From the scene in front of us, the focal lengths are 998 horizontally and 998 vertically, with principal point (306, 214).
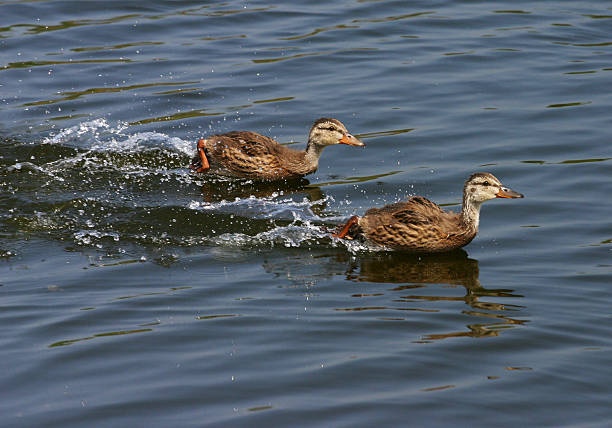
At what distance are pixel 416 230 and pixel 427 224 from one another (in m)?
0.13

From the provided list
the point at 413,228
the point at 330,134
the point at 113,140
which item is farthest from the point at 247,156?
the point at 413,228

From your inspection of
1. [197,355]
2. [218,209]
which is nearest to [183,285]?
[197,355]

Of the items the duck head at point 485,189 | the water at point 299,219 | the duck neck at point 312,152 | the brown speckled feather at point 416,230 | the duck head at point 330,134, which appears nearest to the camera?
the water at point 299,219

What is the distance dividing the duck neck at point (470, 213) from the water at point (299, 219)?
1.05 feet

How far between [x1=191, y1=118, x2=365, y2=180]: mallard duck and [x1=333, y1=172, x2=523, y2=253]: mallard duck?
240cm

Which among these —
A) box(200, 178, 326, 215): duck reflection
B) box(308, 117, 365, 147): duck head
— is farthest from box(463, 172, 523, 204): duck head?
box(308, 117, 365, 147): duck head

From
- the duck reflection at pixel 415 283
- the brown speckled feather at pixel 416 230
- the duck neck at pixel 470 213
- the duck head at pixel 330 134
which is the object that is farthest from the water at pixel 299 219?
the duck head at pixel 330 134

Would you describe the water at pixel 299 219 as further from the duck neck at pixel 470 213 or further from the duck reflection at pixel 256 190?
the duck neck at pixel 470 213

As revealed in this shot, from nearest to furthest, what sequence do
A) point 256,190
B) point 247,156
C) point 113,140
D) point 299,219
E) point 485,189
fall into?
point 485,189
point 299,219
point 256,190
point 247,156
point 113,140

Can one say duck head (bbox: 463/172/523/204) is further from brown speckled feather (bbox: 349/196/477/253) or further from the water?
the water

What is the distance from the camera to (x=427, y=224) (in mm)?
10047

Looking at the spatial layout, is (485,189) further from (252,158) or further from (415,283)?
(252,158)

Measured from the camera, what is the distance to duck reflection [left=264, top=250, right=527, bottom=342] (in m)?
8.35

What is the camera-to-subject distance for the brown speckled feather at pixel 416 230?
33.0ft
